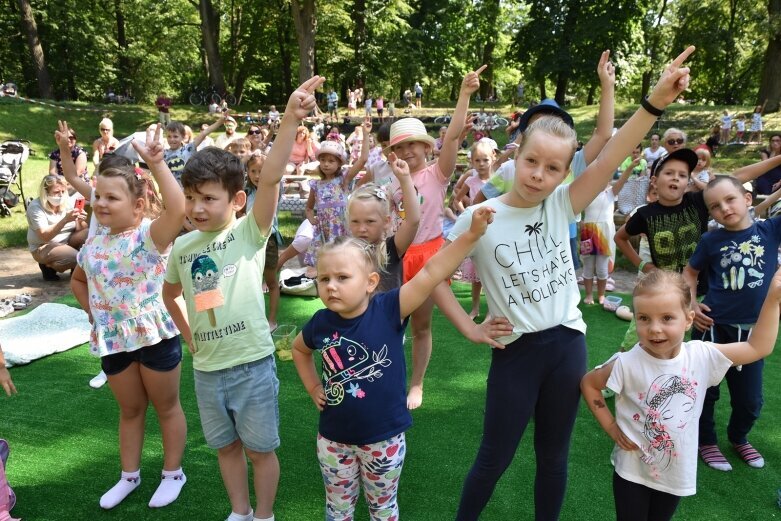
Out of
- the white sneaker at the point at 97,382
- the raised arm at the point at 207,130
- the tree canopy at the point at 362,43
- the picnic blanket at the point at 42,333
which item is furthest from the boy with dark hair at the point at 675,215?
the tree canopy at the point at 362,43

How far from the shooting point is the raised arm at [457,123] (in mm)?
2699

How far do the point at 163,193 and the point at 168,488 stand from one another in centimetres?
151

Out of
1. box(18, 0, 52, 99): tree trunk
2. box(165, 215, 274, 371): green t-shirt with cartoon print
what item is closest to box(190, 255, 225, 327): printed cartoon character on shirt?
box(165, 215, 274, 371): green t-shirt with cartoon print

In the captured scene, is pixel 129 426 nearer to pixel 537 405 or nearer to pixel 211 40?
pixel 537 405

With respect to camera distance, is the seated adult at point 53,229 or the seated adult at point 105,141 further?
the seated adult at point 105,141

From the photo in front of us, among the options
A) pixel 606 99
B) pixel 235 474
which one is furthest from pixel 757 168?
pixel 235 474

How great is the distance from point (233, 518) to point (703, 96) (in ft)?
142

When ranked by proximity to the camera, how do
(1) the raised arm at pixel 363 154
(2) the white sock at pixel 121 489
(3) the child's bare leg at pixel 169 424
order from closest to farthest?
(3) the child's bare leg at pixel 169 424 → (2) the white sock at pixel 121 489 → (1) the raised arm at pixel 363 154

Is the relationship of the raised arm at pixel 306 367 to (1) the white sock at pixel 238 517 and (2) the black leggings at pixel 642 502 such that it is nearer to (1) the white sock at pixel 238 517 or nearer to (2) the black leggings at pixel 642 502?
(1) the white sock at pixel 238 517

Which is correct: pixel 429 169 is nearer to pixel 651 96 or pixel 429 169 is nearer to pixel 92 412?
pixel 651 96

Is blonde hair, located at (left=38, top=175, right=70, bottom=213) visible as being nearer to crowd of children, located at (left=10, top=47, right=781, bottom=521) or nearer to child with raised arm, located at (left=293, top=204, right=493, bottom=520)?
crowd of children, located at (left=10, top=47, right=781, bottom=521)

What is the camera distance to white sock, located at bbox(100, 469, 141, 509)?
2.68 m

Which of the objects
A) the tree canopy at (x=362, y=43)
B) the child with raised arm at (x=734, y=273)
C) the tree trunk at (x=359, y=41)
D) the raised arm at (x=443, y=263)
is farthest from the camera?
the tree trunk at (x=359, y=41)

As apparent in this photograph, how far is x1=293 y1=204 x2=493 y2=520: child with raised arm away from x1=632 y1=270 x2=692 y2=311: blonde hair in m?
0.70
